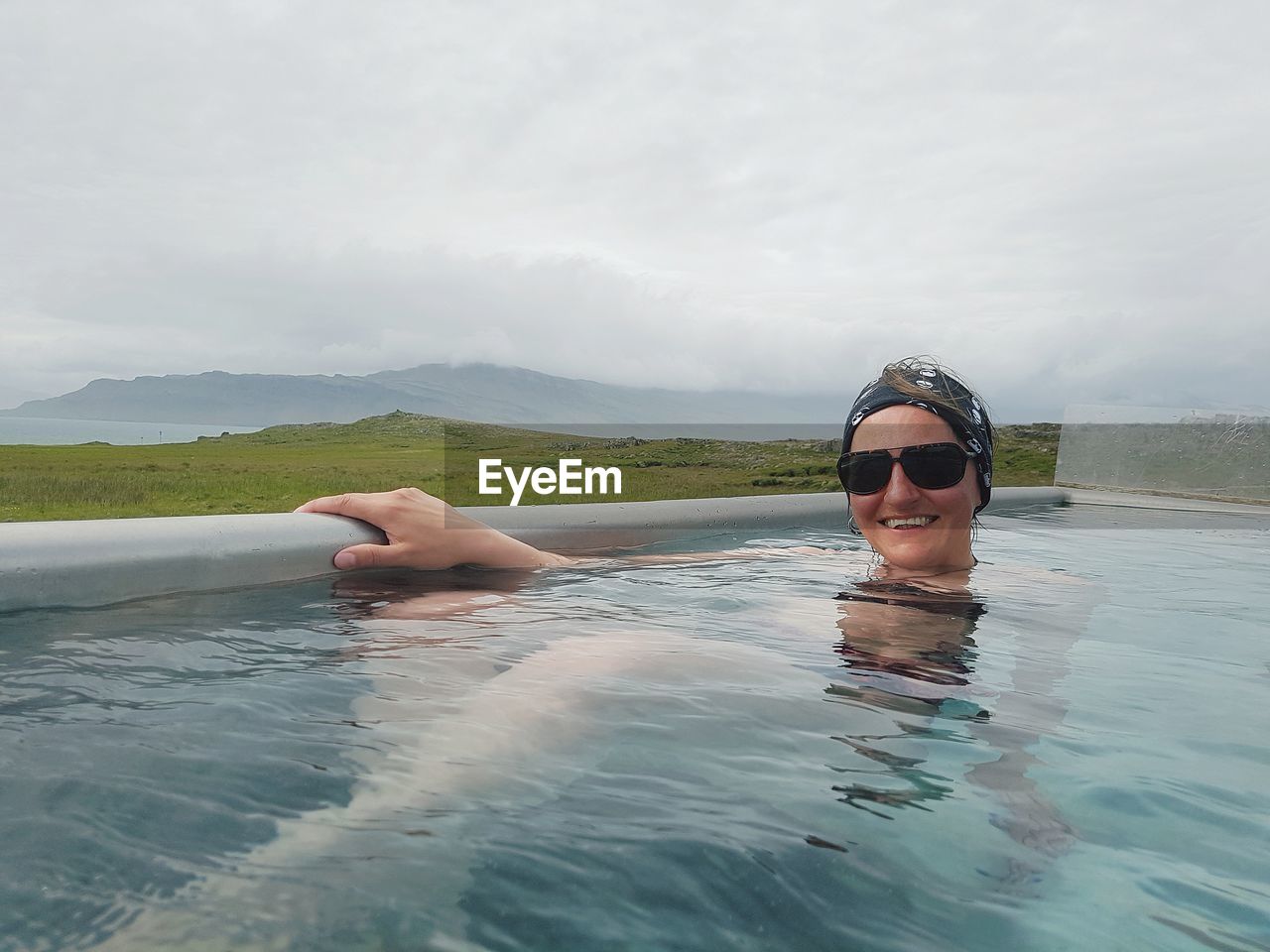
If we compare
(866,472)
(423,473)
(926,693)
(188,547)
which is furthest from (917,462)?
(423,473)

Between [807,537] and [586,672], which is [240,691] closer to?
[586,672]

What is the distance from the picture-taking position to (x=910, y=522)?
3287mm

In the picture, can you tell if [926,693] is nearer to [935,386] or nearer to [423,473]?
[935,386]

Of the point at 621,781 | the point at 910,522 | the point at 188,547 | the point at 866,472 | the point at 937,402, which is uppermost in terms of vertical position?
the point at 937,402

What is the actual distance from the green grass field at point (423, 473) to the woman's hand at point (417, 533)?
8.10ft

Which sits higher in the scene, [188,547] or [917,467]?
[917,467]

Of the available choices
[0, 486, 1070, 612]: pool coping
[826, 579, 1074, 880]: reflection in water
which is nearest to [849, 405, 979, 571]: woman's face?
[826, 579, 1074, 880]: reflection in water

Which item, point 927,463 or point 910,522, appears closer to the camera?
point 927,463

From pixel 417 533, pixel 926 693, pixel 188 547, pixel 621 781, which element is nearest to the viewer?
pixel 621 781

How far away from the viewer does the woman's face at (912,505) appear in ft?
10.2

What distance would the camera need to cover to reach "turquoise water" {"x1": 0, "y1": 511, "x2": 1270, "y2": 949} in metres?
1.30

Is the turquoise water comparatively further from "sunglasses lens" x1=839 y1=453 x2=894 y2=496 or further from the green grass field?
the green grass field

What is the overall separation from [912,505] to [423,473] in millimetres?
9373

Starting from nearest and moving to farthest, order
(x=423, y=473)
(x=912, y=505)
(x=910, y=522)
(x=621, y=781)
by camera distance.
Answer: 1. (x=621, y=781)
2. (x=912, y=505)
3. (x=910, y=522)
4. (x=423, y=473)
